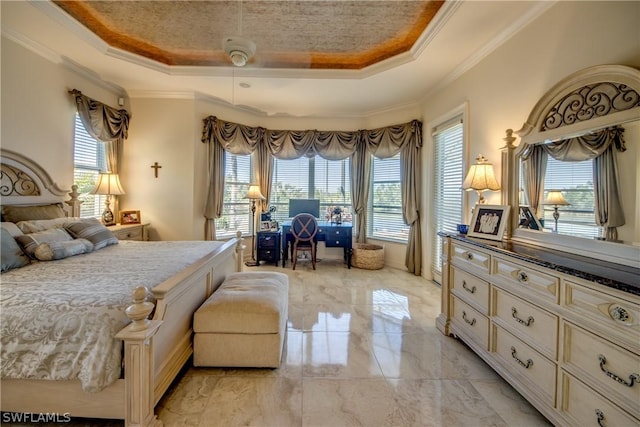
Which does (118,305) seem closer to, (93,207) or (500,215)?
(500,215)

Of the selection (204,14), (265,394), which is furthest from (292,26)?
(265,394)

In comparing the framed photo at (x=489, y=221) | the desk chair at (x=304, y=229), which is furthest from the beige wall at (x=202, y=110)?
the desk chair at (x=304, y=229)

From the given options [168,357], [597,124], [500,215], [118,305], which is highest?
[597,124]

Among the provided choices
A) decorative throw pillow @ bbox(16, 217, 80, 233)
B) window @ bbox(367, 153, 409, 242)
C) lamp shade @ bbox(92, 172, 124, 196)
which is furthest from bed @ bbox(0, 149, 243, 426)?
window @ bbox(367, 153, 409, 242)

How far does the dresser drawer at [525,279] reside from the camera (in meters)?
1.46

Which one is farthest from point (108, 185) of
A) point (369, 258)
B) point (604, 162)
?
point (604, 162)

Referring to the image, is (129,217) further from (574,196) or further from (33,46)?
(574,196)

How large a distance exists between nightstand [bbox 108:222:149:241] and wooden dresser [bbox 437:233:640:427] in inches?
155

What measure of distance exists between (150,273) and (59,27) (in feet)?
8.61

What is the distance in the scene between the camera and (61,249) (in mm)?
2078

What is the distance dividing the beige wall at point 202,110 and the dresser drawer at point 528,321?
701 mm

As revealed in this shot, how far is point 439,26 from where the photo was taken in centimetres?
246

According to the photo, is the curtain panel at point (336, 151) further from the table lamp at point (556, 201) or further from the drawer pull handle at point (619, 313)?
the drawer pull handle at point (619, 313)

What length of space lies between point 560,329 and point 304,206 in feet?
13.1
